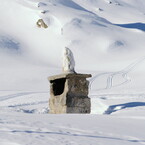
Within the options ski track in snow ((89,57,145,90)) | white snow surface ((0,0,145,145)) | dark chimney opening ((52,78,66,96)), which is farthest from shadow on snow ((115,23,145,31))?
dark chimney opening ((52,78,66,96))

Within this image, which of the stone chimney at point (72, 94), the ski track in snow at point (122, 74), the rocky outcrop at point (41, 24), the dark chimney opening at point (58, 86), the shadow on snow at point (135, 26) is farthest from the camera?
the shadow on snow at point (135, 26)

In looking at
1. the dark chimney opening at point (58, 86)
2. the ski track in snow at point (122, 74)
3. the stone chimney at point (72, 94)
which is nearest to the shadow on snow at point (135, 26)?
the ski track in snow at point (122, 74)

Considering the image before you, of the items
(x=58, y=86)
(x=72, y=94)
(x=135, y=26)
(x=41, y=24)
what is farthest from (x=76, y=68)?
(x=72, y=94)

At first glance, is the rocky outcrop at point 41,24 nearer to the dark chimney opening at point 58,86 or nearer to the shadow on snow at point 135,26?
the shadow on snow at point 135,26

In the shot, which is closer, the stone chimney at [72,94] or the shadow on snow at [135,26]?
the stone chimney at [72,94]

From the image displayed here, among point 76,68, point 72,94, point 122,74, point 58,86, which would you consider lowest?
point 72,94

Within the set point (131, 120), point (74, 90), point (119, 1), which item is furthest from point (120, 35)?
point (131, 120)

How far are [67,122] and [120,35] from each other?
33.7 m

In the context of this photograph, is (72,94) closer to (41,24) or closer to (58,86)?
(58,86)

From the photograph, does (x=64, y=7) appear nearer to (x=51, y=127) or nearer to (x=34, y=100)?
(x=34, y=100)

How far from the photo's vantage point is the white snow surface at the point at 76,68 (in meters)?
7.37

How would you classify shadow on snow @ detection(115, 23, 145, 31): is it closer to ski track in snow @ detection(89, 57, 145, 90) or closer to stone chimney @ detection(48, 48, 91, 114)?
ski track in snow @ detection(89, 57, 145, 90)

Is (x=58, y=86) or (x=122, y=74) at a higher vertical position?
(x=122, y=74)

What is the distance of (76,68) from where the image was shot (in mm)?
32094
